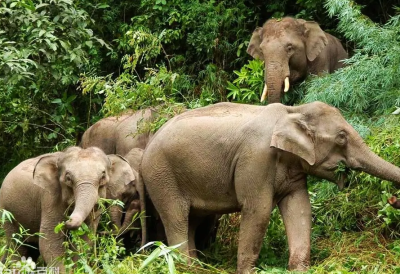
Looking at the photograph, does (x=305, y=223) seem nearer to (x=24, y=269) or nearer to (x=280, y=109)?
(x=280, y=109)

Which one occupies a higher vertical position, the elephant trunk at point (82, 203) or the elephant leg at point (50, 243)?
the elephant trunk at point (82, 203)

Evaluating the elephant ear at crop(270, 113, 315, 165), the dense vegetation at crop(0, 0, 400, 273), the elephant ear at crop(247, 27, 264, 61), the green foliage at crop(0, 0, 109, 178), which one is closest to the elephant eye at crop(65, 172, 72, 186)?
the dense vegetation at crop(0, 0, 400, 273)

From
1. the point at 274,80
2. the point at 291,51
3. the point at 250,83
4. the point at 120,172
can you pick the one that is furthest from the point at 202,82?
the point at 120,172

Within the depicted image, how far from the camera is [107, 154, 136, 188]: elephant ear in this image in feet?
32.6

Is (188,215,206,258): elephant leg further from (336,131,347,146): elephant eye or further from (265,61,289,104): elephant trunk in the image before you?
(265,61,289,104): elephant trunk

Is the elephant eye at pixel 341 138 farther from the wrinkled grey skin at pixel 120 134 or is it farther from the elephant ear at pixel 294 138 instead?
the wrinkled grey skin at pixel 120 134

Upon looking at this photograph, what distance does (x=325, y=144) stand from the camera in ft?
30.3

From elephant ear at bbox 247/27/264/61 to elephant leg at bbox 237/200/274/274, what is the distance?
13.3 feet

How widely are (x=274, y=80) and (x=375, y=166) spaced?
11.3 ft

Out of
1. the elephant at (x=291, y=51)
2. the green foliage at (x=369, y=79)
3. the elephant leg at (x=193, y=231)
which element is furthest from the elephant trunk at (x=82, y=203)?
the elephant at (x=291, y=51)

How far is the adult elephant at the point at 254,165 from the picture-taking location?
30.1 ft

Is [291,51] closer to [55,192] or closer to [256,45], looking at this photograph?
[256,45]

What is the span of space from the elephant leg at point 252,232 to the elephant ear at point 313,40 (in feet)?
12.9

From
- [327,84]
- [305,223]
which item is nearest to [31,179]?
[305,223]
